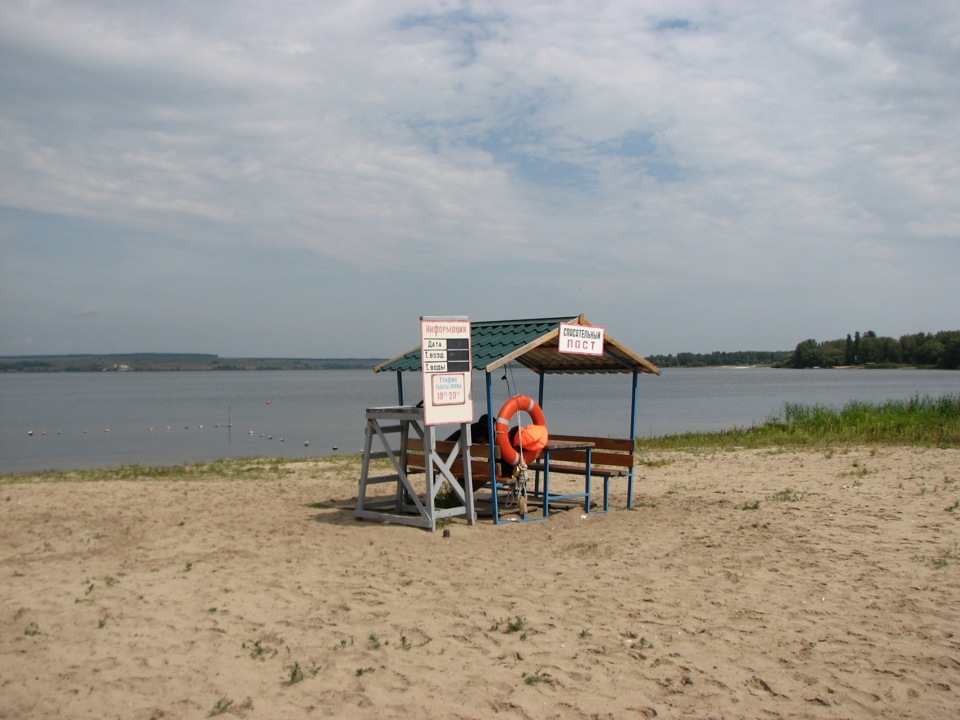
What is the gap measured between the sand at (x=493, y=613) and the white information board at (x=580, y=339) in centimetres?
183

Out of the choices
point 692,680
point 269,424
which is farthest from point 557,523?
point 269,424

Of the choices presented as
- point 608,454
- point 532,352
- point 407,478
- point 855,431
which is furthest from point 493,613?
point 855,431

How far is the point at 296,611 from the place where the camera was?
5.89 metres

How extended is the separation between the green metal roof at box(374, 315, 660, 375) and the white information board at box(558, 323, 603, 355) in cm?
9

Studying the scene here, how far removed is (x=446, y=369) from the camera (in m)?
8.66

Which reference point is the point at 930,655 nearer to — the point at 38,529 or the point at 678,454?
the point at 38,529

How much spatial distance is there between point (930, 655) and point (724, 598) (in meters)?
1.44

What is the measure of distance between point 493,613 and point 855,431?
14135mm

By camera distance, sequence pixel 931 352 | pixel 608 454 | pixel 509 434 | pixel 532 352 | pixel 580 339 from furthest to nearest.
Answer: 1. pixel 931 352
2. pixel 532 352
3. pixel 608 454
4. pixel 509 434
5. pixel 580 339

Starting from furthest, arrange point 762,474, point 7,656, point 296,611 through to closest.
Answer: point 762,474 < point 296,611 < point 7,656

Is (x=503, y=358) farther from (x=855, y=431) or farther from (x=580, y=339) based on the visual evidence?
(x=855, y=431)

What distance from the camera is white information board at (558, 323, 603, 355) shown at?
357 inches

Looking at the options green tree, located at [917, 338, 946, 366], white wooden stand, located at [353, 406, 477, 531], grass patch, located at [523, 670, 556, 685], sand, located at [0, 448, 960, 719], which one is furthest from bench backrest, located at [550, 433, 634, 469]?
green tree, located at [917, 338, 946, 366]

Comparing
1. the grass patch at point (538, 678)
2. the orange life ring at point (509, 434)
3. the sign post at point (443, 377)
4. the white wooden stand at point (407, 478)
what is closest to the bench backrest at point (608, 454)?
the orange life ring at point (509, 434)
